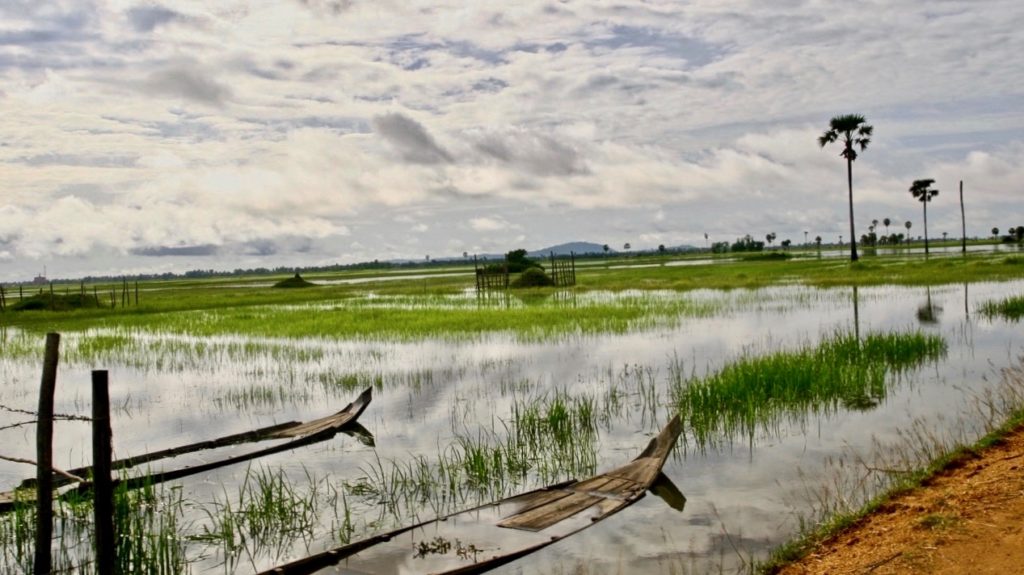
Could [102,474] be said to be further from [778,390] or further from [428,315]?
[428,315]

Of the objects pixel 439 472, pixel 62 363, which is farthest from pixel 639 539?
pixel 62 363

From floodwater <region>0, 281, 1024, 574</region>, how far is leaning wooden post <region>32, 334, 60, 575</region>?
1.11 metres

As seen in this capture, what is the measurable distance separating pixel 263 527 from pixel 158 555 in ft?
2.99

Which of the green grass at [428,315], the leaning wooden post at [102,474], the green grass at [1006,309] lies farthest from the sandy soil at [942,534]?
the green grass at [1006,309]

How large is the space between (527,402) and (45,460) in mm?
7104

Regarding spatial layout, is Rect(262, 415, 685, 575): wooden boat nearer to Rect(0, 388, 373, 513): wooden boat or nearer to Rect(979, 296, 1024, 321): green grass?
Rect(0, 388, 373, 513): wooden boat

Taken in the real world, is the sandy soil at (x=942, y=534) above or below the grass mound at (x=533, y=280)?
below

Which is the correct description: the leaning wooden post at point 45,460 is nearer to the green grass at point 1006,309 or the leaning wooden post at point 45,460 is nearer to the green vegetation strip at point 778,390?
the green vegetation strip at point 778,390

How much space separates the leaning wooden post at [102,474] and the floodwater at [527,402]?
856 millimetres

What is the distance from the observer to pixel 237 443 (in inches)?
382

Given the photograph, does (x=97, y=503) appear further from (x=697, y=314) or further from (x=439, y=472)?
(x=697, y=314)

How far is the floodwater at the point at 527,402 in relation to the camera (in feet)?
21.8

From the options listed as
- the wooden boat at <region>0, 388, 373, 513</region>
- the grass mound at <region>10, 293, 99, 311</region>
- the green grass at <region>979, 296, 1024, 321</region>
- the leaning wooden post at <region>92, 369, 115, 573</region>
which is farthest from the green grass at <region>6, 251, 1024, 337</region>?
the leaning wooden post at <region>92, 369, 115, 573</region>

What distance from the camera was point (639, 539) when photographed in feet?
21.2
